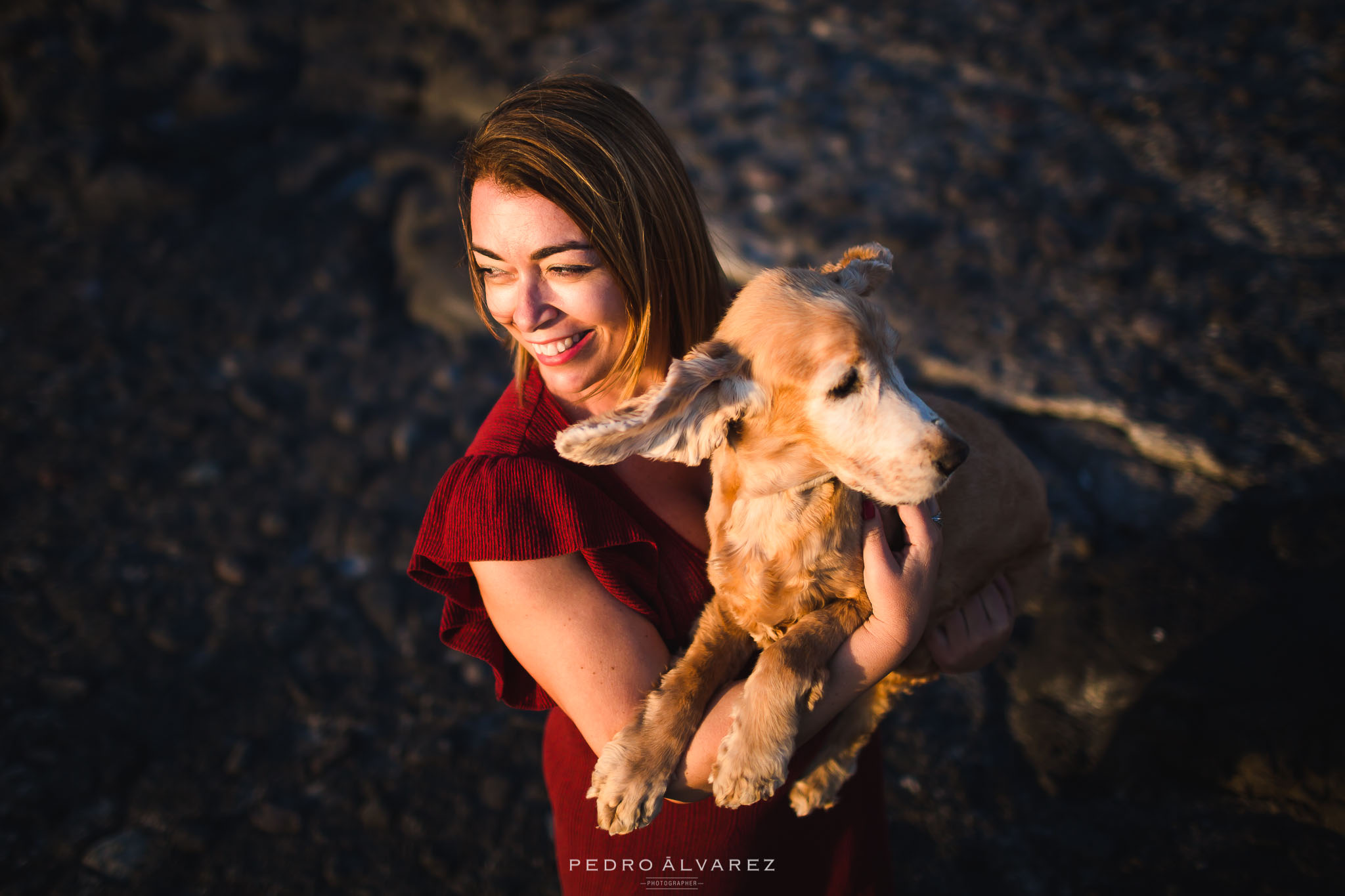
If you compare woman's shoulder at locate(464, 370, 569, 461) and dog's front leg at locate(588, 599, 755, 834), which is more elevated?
woman's shoulder at locate(464, 370, 569, 461)

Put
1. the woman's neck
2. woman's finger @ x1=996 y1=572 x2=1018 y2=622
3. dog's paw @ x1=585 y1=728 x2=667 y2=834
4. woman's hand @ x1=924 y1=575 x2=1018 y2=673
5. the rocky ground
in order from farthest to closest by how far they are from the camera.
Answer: the rocky ground
woman's finger @ x1=996 y1=572 x2=1018 y2=622
woman's hand @ x1=924 y1=575 x2=1018 y2=673
the woman's neck
dog's paw @ x1=585 y1=728 x2=667 y2=834

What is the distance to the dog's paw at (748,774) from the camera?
142cm

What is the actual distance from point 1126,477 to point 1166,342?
88 cm

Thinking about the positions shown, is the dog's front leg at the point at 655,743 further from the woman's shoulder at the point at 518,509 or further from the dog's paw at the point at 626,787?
the woman's shoulder at the point at 518,509

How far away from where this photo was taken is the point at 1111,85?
4.68 metres

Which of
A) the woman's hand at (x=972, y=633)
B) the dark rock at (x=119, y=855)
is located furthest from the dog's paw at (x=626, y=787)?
the dark rock at (x=119, y=855)

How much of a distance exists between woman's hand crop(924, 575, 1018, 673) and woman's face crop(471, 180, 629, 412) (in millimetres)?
1160

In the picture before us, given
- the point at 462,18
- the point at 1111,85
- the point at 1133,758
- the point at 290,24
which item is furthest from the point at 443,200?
the point at 1133,758

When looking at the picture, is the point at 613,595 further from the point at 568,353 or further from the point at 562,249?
the point at 562,249

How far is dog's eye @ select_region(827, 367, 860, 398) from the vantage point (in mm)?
1506

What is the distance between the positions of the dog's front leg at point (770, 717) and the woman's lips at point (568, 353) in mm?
790

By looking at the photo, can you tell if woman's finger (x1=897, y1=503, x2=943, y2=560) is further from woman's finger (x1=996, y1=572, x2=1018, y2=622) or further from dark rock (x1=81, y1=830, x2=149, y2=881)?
dark rock (x1=81, y1=830, x2=149, y2=881)

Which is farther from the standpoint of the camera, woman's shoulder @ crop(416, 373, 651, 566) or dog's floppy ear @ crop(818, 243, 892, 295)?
dog's floppy ear @ crop(818, 243, 892, 295)

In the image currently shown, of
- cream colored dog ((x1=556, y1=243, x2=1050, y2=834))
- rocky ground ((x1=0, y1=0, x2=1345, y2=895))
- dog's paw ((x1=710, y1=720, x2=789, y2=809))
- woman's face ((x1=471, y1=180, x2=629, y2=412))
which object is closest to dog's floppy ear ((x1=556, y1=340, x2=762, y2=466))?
cream colored dog ((x1=556, y1=243, x2=1050, y2=834))
